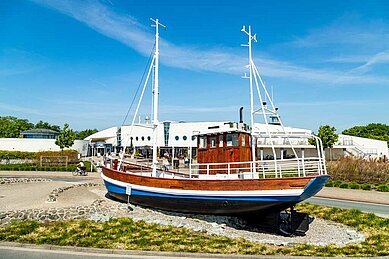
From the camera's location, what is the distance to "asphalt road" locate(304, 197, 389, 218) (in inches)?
584

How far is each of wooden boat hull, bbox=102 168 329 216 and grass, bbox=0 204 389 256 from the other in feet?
6.37

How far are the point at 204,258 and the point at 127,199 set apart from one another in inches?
325

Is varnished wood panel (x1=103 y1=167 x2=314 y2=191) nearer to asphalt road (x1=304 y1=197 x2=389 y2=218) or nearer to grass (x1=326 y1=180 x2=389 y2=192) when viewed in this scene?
asphalt road (x1=304 y1=197 x2=389 y2=218)

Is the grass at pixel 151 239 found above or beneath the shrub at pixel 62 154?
beneath

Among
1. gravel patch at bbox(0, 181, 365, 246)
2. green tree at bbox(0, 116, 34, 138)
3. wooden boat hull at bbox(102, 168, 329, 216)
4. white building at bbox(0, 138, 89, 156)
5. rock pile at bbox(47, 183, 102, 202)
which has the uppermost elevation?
green tree at bbox(0, 116, 34, 138)

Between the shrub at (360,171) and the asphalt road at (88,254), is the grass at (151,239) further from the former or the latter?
the shrub at (360,171)

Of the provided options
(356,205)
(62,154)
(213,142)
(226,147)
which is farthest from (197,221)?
(62,154)

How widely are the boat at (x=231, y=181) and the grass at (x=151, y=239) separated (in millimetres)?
1983

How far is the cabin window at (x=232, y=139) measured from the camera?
44.4 feet

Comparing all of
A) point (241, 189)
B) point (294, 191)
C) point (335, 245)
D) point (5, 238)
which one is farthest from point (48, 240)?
point (335, 245)

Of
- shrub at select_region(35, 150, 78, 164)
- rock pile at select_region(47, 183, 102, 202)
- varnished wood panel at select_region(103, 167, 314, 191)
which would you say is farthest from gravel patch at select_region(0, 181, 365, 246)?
shrub at select_region(35, 150, 78, 164)

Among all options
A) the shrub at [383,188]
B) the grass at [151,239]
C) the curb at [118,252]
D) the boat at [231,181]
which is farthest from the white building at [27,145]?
the shrub at [383,188]

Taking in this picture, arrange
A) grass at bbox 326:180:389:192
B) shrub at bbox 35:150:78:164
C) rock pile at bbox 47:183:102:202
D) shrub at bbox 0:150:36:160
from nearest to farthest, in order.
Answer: rock pile at bbox 47:183:102:202 < grass at bbox 326:180:389:192 < shrub at bbox 0:150:36:160 < shrub at bbox 35:150:78:164

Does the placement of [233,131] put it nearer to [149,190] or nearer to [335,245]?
[149,190]
